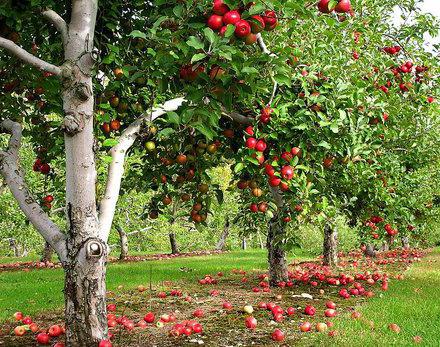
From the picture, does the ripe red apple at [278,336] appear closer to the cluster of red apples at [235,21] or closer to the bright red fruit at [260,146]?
the bright red fruit at [260,146]

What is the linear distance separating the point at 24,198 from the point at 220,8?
3.25 metres

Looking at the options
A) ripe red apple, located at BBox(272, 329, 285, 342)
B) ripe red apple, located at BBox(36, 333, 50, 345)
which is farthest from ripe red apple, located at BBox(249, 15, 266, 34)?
ripe red apple, located at BBox(36, 333, 50, 345)

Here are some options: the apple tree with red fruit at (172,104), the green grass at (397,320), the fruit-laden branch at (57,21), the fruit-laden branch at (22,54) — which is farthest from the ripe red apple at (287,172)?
the fruit-laden branch at (57,21)

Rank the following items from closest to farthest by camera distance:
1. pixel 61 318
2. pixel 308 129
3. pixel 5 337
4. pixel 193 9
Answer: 1. pixel 193 9
2. pixel 308 129
3. pixel 5 337
4. pixel 61 318

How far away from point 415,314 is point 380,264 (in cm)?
1003

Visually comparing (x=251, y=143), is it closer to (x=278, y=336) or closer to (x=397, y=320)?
(x=278, y=336)

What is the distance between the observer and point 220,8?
2943mm

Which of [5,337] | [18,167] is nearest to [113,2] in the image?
[18,167]

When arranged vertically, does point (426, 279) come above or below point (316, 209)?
below

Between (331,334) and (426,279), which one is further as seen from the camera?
(426,279)

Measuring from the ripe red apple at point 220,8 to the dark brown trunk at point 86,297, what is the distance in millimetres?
2591

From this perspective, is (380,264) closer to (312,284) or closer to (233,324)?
(312,284)

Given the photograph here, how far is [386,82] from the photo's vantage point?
24.8ft

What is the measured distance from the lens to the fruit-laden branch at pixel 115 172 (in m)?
4.74
